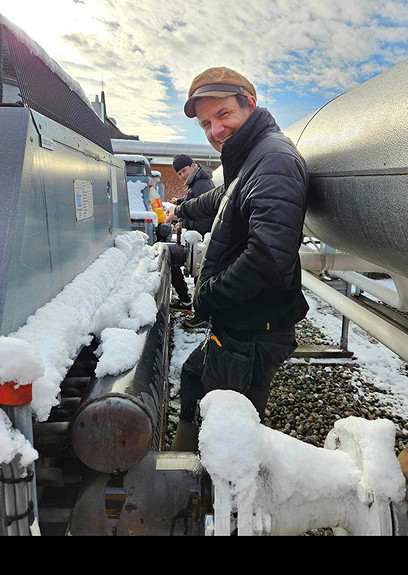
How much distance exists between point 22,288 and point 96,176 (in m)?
1.16

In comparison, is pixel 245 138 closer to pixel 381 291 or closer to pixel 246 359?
pixel 246 359

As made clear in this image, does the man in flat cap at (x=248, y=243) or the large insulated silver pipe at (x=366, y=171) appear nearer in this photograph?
the large insulated silver pipe at (x=366, y=171)

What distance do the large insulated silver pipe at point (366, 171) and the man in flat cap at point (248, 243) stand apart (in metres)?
0.16

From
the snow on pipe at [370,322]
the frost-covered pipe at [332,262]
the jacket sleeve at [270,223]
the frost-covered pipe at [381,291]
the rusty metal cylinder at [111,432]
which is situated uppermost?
the jacket sleeve at [270,223]

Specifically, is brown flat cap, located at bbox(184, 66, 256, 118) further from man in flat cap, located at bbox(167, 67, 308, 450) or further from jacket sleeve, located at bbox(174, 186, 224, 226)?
jacket sleeve, located at bbox(174, 186, 224, 226)

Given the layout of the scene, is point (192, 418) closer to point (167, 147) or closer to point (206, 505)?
point (206, 505)

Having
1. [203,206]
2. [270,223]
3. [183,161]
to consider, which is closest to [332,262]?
[203,206]

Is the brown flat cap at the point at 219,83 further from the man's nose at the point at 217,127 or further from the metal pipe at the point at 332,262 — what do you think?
the metal pipe at the point at 332,262

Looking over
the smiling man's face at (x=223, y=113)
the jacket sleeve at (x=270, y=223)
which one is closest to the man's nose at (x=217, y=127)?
the smiling man's face at (x=223, y=113)

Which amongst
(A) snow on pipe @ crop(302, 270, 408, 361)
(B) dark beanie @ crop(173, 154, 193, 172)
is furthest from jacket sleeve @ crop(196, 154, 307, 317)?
(B) dark beanie @ crop(173, 154, 193, 172)

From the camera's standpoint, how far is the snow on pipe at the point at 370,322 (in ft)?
6.81

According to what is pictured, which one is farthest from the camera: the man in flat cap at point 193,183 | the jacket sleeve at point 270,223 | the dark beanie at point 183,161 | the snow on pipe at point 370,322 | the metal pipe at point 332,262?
the dark beanie at point 183,161

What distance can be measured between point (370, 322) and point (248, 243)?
137cm
